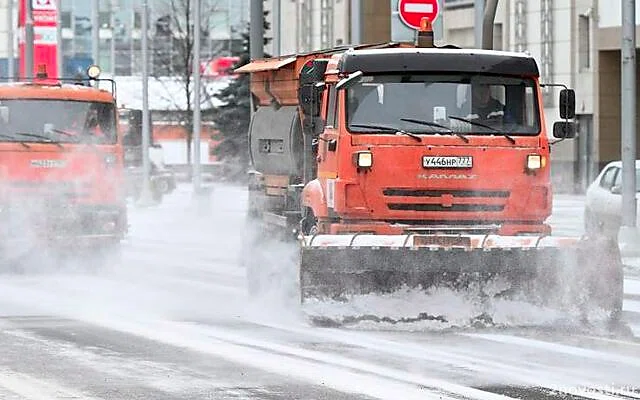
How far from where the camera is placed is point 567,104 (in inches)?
616

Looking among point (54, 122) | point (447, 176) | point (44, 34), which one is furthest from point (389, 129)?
point (44, 34)

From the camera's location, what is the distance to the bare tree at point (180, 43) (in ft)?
211

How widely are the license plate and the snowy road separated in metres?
1.24

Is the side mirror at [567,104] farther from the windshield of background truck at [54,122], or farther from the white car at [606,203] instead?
the white car at [606,203]

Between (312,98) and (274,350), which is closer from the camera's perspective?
(274,350)

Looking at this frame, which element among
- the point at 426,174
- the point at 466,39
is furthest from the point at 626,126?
the point at 466,39

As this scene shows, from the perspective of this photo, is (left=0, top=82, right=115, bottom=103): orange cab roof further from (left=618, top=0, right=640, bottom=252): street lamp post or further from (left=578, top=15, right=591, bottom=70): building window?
(left=578, top=15, right=591, bottom=70): building window

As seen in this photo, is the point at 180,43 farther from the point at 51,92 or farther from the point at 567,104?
the point at 567,104

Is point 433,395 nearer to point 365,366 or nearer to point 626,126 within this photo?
point 365,366

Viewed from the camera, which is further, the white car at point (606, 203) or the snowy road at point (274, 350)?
the white car at point (606, 203)

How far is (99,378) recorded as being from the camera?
1130cm

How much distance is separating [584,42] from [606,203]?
2984 centimetres

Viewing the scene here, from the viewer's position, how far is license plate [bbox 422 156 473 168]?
49.2ft

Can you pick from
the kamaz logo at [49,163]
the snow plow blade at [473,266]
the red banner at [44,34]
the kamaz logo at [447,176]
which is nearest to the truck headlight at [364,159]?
the kamaz logo at [447,176]
